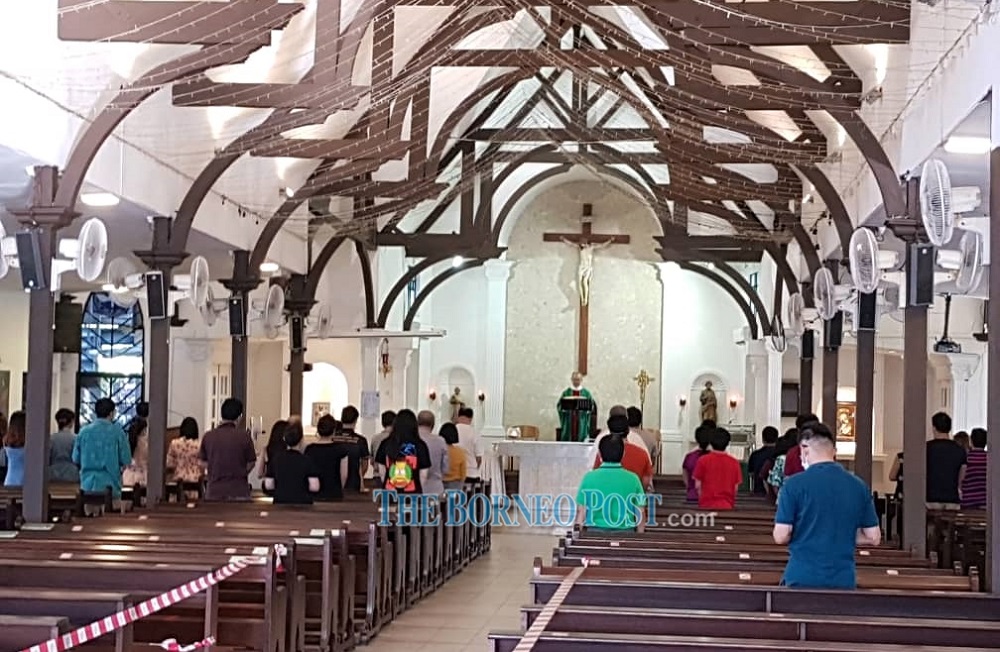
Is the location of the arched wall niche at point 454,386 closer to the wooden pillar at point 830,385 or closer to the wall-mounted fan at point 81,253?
the wooden pillar at point 830,385

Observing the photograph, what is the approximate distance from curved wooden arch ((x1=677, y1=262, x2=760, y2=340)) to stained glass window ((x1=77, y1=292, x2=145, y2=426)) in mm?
9265

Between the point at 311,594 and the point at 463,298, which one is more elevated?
the point at 463,298

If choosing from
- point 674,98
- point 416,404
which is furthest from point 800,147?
point 416,404

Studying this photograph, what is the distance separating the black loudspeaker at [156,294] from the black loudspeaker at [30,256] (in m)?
2.41

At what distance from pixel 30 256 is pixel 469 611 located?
440 cm

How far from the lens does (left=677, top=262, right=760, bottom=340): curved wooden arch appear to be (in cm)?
2319

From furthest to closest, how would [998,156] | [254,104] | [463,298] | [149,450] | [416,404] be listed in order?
[463,298]
[416,404]
[149,450]
[254,104]
[998,156]

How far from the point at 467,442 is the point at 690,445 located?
1258 cm

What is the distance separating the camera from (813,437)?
6.00 m

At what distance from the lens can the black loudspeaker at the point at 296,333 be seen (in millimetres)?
17828

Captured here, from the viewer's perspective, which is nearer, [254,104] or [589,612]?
[589,612]

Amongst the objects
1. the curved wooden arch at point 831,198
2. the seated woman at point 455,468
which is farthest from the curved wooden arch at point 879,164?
the seated woman at point 455,468

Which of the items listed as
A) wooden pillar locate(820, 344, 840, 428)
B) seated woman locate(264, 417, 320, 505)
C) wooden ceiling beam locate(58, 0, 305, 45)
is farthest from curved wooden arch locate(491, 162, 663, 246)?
wooden ceiling beam locate(58, 0, 305, 45)

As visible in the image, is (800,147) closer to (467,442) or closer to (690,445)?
(467,442)
